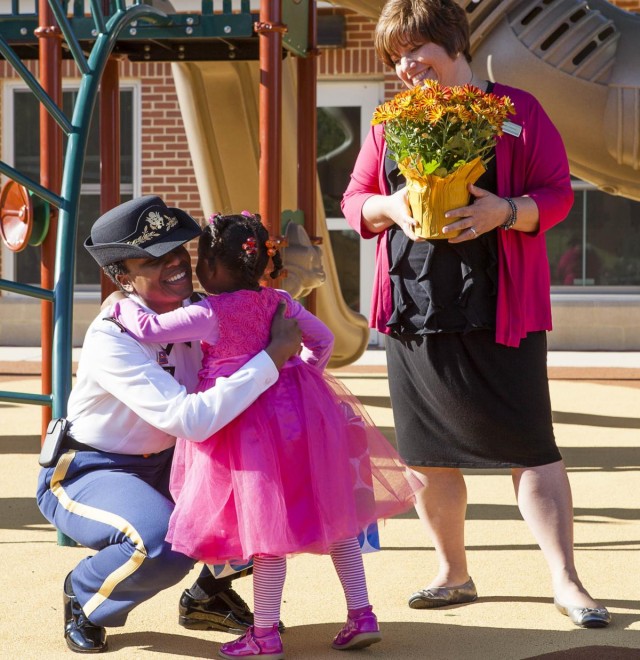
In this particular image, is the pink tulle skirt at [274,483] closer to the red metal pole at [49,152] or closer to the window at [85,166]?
the red metal pole at [49,152]

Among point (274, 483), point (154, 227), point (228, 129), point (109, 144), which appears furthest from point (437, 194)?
point (228, 129)

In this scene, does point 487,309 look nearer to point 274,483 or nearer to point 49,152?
point 274,483

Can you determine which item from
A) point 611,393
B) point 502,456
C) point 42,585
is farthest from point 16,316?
point 502,456

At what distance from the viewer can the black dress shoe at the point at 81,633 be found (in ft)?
10.0

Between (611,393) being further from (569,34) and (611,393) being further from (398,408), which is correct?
(398,408)

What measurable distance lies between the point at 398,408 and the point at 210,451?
0.74 meters

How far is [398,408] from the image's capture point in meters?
3.45

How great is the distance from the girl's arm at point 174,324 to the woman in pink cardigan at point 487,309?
643 millimetres

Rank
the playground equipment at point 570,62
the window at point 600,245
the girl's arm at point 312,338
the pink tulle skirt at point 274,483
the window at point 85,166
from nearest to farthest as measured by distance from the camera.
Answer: the pink tulle skirt at point 274,483 < the girl's arm at point 312,338 < the playground equipment at point 570,62 < the window at point 600,245 < the window at point 85,166

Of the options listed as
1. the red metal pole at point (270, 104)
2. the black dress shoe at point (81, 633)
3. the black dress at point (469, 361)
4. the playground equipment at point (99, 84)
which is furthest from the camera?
the red metal pole at point (270, 104)

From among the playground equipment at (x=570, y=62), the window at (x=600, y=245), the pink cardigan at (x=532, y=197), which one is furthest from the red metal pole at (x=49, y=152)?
the window at (x=600, y=245)

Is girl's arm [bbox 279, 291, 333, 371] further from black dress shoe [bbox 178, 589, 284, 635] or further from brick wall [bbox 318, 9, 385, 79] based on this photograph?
brick wall [bbox 318, 9, 385, 79]

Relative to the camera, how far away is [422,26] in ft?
10.6

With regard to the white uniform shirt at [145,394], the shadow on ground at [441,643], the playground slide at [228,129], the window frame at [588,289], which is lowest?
the shadow on ground at [441,643]
